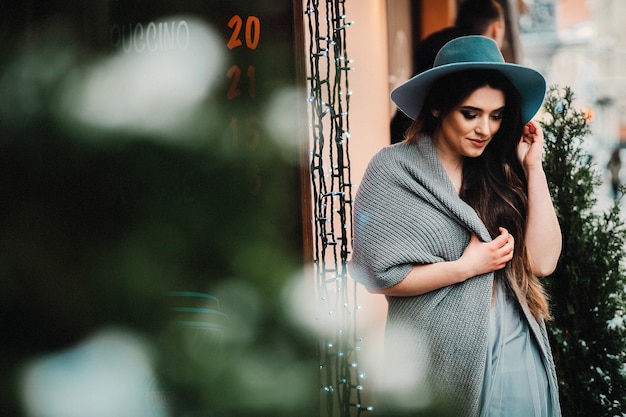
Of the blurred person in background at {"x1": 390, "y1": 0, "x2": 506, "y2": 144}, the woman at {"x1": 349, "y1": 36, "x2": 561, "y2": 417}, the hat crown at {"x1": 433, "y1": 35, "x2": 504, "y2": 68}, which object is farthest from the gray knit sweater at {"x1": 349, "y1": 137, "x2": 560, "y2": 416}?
the blurred person in background at {"x1": 390, "y1": 0, "x2": 506, "y2": 144}

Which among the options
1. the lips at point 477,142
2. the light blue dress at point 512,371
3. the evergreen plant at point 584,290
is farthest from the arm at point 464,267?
the evergreen plant at point 584,290

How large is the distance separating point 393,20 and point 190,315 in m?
3.25

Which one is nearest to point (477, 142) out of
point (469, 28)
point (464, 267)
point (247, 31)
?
point (464, 267)

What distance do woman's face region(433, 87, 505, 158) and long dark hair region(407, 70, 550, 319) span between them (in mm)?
17

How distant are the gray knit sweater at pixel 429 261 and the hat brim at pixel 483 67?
0.20 meters

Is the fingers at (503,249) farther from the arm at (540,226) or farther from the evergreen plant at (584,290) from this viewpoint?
the evergreen plant at (584,290)

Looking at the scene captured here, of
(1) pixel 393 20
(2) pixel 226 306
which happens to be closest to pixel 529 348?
(2) pixel 226 306

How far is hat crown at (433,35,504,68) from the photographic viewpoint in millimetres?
1546

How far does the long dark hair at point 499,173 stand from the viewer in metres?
1.53

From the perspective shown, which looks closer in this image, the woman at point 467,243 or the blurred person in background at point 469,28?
the woman at point 467,243

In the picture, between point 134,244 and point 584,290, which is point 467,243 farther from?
point 134,244

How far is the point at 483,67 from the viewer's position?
1.51 metres

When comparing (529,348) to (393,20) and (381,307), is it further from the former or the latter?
(393,20)

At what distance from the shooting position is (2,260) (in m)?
0.57
